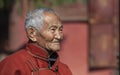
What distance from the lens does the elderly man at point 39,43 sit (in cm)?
377

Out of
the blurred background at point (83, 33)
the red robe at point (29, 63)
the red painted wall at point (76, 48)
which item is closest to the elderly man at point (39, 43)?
the red robe at point (29, 63)

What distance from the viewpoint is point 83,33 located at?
8.07 meters

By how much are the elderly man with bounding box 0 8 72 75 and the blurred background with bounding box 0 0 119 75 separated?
3.83m

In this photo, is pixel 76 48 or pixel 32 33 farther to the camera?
pixel 76 48

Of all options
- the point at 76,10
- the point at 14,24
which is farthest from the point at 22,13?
the point at 76,10

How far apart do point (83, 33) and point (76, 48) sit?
9.3 inches

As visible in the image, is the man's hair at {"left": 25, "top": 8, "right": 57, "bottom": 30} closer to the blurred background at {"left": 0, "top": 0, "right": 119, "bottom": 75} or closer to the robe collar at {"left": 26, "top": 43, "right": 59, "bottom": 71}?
the robe collar at {"left": 26, "top": 43, "right": 59, "bottom": 71}

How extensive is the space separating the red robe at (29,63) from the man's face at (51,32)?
0.07 meters

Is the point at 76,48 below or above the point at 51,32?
below

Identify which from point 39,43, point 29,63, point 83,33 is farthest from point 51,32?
point 83,33

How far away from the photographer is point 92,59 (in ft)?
26.7

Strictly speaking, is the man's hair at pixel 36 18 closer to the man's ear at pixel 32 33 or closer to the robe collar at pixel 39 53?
the man's ear at pixel 32 33

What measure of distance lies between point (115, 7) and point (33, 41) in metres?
4.39

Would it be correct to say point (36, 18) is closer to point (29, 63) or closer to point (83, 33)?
point (29, 63)
